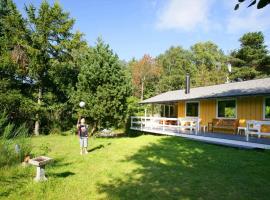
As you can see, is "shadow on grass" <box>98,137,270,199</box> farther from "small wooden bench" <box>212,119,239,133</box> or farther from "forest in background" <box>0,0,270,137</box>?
"forest in background" <box>0,0,270,137</box>

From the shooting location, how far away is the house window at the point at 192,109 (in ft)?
62.8

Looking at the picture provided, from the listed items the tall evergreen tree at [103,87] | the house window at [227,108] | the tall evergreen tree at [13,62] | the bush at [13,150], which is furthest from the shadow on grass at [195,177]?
the tall evergreen tree at [13,62]

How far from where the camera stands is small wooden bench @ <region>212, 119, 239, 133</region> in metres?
14.4

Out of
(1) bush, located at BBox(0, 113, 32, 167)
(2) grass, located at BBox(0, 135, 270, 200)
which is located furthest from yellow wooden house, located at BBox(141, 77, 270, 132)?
(1) bush, located at BBox(0, 113, 32, 167)

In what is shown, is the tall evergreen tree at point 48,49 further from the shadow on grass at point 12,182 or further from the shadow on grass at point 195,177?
the shadow on grass at point 12,182

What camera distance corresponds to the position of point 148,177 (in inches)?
273

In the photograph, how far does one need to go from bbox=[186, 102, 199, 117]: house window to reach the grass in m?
9.00

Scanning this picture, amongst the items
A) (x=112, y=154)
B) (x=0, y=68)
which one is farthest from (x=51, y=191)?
(x=0, y=68)

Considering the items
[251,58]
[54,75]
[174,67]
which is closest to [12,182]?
[54,75]

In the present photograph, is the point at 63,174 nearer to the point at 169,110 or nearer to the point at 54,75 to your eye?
the point at 54,75

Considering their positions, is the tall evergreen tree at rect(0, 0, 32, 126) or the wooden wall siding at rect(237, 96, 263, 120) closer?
the wooden wall siding at rect(237, 96, 263, 120)

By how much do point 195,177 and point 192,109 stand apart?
13.3 metres

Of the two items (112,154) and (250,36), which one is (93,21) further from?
(250,36)

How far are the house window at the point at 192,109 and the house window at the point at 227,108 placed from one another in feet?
8.18
